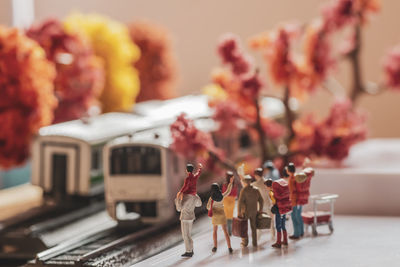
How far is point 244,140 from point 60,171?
2007 millimetres

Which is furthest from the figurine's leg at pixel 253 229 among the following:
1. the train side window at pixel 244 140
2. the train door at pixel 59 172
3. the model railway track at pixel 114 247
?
the train side window at pixel 244 140

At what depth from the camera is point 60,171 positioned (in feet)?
17.9

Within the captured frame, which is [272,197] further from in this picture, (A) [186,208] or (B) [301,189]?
(A) [186,208]

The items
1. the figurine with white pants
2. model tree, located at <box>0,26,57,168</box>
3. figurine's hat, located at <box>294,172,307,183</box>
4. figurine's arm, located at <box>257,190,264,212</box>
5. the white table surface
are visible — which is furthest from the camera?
model tree, located at <box>0,26,57,168</box>

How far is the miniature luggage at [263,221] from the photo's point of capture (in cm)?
357

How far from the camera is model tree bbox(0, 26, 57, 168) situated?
185 inches

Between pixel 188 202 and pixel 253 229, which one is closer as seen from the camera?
pixel 188 202

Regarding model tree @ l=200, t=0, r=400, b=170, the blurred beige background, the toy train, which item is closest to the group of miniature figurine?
the toy train

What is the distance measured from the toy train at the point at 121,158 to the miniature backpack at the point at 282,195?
1.17m

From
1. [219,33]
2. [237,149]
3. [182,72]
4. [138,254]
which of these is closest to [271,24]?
[219,33]

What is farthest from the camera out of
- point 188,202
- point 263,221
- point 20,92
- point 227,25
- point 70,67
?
point 227,25

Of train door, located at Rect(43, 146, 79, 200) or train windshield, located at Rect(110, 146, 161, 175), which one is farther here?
train door, located at Rect(43, 146, 79, 200)

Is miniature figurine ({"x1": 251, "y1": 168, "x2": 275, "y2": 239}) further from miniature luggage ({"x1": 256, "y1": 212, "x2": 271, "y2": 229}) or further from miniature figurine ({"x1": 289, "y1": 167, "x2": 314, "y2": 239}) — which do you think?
miniature figurine ({"x1": 289, "y1": 167, "x2": 314, "y2": 239})

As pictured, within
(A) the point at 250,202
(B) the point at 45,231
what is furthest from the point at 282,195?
(B) the point at 45,231
